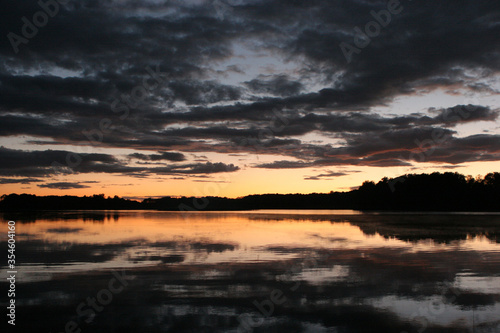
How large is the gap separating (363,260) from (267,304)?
9306mm

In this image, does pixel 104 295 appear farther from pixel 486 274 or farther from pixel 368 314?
pixel 486 274

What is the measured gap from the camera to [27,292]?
1305 centimetres

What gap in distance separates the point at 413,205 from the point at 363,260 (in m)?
138

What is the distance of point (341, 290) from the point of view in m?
13.2

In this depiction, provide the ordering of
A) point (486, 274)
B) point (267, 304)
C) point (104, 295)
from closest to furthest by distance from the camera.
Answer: point (267, 304) < point (104, 295) < point (486, 274)

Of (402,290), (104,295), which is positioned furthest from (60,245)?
(402,290)

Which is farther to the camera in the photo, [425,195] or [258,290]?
[425,195]

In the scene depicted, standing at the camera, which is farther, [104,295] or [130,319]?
[104,295]

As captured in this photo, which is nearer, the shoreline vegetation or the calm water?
the calm water

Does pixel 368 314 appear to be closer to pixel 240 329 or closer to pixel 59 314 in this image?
pixel 240 329

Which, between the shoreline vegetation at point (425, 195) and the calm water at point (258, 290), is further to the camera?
the shoreline vegetation at point (425, 195)

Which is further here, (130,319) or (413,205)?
(413,205)

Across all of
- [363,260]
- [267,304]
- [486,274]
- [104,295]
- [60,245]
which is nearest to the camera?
[267,304]

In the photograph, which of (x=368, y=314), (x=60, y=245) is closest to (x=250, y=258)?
(x=368, y=314)
